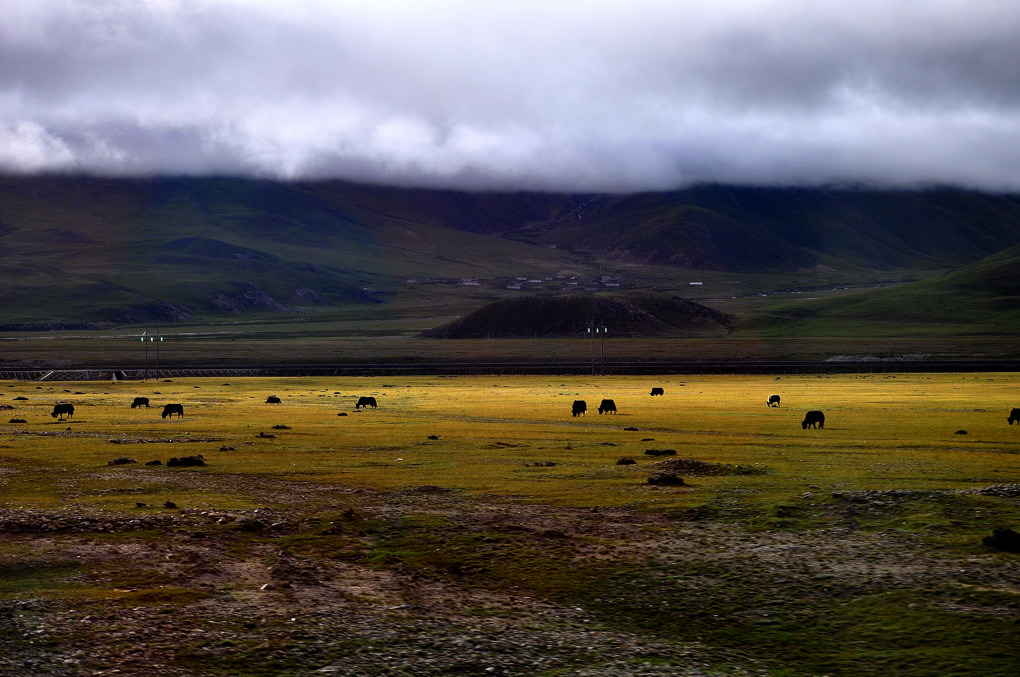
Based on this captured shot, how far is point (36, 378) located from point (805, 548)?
5790 inches

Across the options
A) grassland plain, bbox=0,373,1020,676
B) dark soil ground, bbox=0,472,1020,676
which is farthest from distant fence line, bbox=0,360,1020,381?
dark soil ground, bbox=0,472,1020,676

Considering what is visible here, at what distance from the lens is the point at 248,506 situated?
96.6ft

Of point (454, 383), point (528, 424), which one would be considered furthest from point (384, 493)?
point (454, 383)

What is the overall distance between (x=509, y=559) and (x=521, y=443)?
998 inches

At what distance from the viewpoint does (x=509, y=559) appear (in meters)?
23.2

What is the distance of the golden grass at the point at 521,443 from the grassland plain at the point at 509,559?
Answer: 31cm

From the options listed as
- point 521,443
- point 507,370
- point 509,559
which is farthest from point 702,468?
point 507,370

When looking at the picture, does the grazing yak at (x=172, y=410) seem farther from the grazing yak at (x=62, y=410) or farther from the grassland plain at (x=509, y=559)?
the grassland plain at (x=509, y=559)

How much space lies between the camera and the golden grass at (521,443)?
33.1 m

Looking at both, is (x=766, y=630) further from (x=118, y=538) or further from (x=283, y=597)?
(x=118, y=538)

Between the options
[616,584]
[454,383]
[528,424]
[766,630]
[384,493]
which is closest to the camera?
[766,630]

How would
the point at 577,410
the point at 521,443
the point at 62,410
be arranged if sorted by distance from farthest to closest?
the point at 577,410
the point at 62,410
the point at 521,443

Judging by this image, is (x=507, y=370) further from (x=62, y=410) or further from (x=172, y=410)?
(x=62, y=410)

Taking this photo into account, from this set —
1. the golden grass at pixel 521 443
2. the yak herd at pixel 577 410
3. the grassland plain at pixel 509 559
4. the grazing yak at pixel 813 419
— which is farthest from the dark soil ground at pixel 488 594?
the yak herd at pixel 577 410
